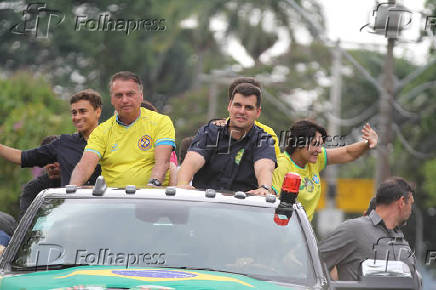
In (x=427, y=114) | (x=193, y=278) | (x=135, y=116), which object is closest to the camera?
(x=193, y=278)

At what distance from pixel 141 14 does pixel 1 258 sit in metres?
40.8

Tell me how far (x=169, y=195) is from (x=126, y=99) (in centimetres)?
221

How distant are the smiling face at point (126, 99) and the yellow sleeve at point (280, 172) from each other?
1.15 meters

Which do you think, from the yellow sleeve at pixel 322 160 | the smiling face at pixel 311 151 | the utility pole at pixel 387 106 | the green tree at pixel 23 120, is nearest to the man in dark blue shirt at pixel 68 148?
the smiling face at pixel 311 151

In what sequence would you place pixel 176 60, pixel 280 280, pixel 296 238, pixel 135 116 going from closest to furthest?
pixel 280 280 → pixel 296 238 → pixel 135 116 → pixel 176 60

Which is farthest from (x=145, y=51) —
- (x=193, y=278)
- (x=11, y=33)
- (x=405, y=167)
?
(x=193, y=278)

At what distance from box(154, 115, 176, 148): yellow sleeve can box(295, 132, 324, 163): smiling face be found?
105 centimetres

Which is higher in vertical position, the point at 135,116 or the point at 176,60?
the point at 176,60

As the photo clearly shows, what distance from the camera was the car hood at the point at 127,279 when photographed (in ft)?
16.7

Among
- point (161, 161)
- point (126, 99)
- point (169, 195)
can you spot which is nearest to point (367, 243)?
point (161, 161)

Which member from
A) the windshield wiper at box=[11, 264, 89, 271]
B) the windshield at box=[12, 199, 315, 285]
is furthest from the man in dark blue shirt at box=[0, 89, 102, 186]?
the windshield wiper at box=[11, 264, 89, 271]

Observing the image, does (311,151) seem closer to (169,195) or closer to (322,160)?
(322,160)

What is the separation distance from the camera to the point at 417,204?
5231cm

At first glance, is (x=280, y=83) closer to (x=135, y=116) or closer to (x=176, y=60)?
(x=176, y=60)
